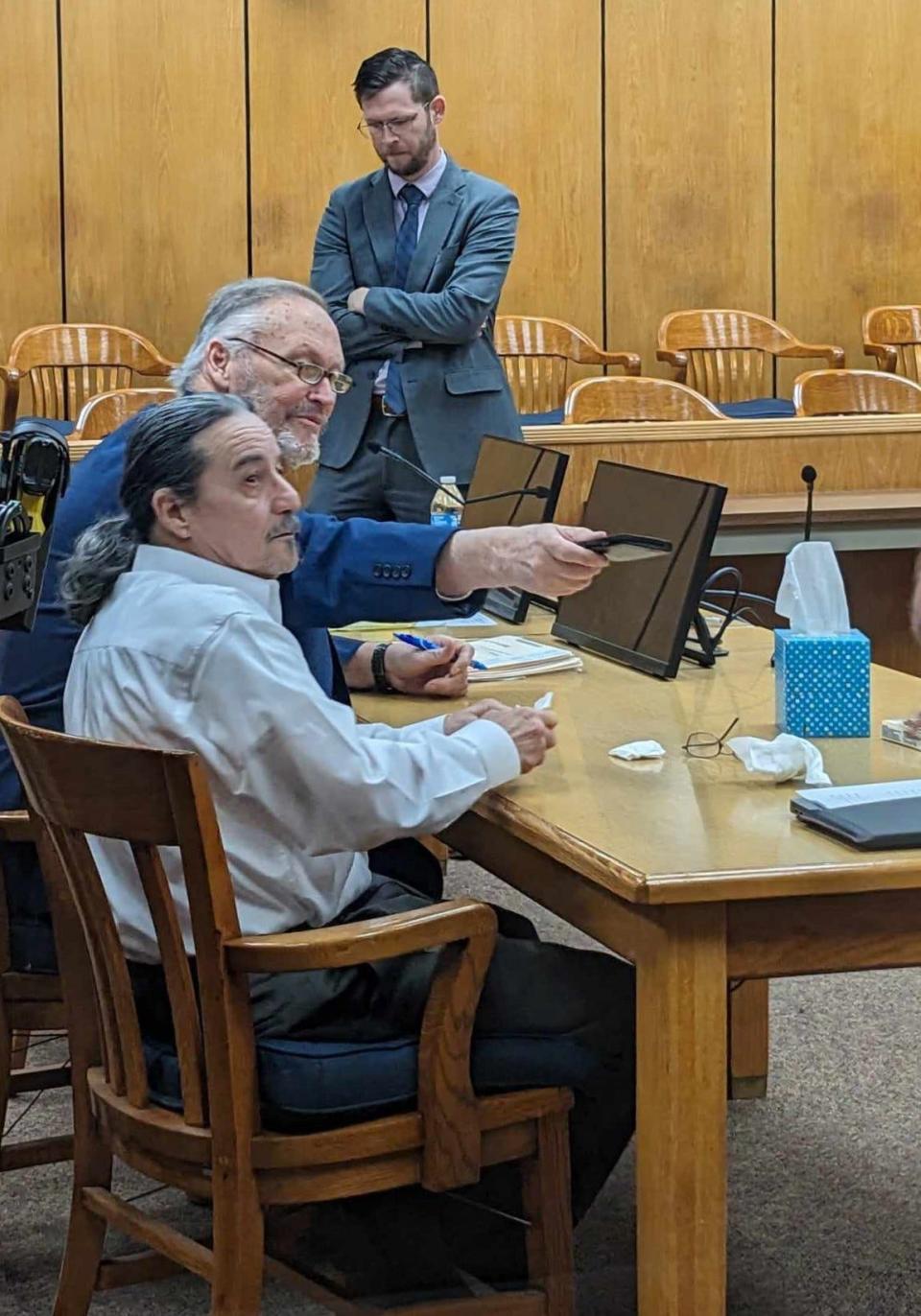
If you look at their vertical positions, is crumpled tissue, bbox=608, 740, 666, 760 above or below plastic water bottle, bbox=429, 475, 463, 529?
below

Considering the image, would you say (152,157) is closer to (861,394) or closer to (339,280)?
(339,280)

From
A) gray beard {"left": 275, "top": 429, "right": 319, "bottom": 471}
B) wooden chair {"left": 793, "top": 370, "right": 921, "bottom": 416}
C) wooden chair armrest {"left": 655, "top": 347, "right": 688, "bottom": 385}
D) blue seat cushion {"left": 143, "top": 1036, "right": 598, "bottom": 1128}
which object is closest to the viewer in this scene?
blue seat cushion {"left": 143, "top": 1036, "right": 598, "bottom": 1128}

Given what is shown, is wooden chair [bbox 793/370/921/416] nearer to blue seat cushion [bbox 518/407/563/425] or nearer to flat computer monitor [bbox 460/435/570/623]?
blue seat cushion [bbox 518/407/563/425]

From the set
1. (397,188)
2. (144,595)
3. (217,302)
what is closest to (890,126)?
(397,188)

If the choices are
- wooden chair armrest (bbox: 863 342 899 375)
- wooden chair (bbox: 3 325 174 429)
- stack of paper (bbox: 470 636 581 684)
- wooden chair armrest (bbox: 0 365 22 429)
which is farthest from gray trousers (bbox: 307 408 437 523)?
wooden chair armrest (bbox: 863 342 899 375)

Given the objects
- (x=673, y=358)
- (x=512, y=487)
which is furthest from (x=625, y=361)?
(x=512, y=487)

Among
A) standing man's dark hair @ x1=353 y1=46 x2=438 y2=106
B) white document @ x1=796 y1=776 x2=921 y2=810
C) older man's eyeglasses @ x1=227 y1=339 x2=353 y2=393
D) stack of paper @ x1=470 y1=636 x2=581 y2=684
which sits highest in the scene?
standing man's dark hair @ x1=353 y1=46 x2=438 y2=106

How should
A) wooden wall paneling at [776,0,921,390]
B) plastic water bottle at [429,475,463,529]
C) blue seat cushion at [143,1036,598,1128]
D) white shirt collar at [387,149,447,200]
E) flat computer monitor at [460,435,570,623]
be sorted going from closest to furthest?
blue seat cushion at [143,1036,598,1128] → flat computer monitor at [460,435,570,623] → plastic water bottle at [429,475,463,529] → white shirt collar at [387,149,447,200] → wooden wall paneling at [776,0,921,390]

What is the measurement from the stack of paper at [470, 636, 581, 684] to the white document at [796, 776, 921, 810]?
2.84ft

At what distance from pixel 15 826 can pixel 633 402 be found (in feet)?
11.0

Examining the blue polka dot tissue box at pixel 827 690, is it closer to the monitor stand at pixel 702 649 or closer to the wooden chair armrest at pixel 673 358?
the monitor stand at pixel 702 649

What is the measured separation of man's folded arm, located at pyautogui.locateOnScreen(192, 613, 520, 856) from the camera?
1798mm

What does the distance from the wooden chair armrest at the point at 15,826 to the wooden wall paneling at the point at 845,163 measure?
604 cm

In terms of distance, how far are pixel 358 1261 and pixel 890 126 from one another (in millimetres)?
6734
